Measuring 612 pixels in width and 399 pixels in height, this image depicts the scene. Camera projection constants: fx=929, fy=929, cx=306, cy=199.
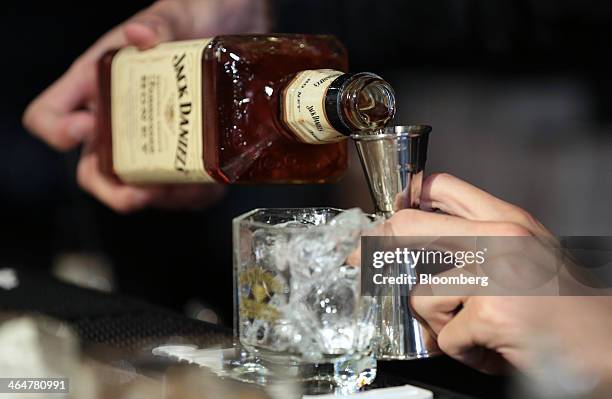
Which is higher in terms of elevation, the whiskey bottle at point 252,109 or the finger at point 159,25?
the finger at point 159,25

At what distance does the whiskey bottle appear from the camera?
2.59ft

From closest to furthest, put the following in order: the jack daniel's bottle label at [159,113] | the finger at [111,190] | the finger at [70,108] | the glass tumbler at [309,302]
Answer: the glass tumbler at [309,302], the jack daniel's bottle label at [159,113], the finger at [111,190], the finger at [70,108]

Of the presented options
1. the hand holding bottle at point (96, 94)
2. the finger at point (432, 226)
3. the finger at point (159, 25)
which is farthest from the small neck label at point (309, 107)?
the hand holding bottle at point (96, 94)

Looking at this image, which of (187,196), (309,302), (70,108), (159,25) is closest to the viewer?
(309,302)

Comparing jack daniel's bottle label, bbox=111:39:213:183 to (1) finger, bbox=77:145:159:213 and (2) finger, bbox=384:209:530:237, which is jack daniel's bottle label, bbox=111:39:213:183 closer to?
(1) finger, bbox=77:145:159:213

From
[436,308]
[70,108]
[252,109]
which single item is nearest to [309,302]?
[436,308]

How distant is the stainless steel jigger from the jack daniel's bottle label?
0.25 metres

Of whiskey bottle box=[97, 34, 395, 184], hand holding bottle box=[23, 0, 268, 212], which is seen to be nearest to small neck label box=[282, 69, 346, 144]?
whiskey bottle box=[97, 34, 395, 184]

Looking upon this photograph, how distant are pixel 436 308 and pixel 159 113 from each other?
1.38 feet

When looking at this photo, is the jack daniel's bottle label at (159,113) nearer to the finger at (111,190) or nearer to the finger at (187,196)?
the finger at (111,190)

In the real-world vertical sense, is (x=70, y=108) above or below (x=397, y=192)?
above

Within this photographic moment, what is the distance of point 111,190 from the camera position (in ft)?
4.01

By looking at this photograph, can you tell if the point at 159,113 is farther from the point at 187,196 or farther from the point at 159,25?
the point at 187,196

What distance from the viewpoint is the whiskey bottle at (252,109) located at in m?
0.79
